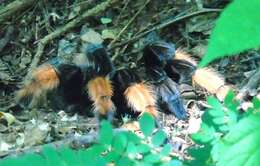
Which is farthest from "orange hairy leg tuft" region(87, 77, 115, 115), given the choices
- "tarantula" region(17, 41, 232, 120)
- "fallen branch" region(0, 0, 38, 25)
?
"fallen branch" region(0, 0, 38, 25)

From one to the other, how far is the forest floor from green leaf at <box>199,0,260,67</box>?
2.08 metres

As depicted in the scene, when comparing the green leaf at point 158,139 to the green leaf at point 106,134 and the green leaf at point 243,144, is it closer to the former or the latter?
the green leaf at point 106,134

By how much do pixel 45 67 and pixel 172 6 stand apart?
1.16 meters

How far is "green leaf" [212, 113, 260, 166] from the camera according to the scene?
93 centimetres

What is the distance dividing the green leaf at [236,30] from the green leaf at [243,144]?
0.19m

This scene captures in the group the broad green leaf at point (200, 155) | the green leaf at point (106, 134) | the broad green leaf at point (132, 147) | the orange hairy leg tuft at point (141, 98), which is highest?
the green leaf at point (106, 134)

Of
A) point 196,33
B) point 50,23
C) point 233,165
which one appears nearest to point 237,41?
point 233,165

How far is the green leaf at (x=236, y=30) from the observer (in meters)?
0.77

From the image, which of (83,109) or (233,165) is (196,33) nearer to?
(83,109)

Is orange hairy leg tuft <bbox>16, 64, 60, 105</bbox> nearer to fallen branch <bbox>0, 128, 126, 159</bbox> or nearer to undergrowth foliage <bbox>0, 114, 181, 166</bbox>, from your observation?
fallen branch <bbox>0, 128, 126, 159</bbox>

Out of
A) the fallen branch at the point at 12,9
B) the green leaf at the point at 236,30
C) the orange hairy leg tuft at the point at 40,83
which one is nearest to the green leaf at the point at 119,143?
the green leaf at the point at 236,30

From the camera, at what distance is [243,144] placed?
95cm

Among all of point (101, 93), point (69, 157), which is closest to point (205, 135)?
point (69, 157)

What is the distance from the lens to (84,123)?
316cm
